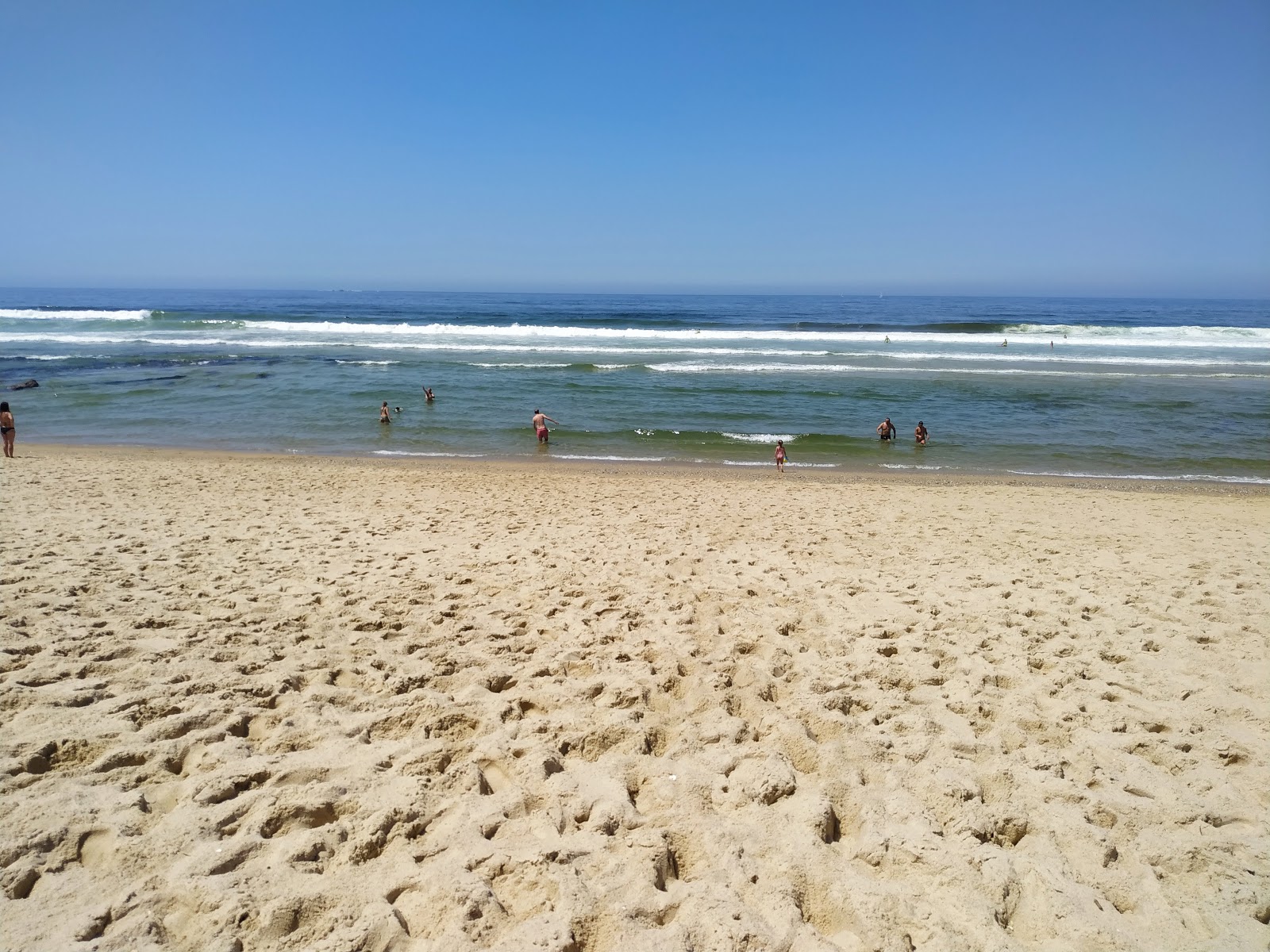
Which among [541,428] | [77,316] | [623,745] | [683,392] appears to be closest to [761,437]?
[541,428]

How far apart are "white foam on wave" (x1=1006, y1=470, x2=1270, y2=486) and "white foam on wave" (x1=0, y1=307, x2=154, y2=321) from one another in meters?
66.2

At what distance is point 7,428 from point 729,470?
14.9m

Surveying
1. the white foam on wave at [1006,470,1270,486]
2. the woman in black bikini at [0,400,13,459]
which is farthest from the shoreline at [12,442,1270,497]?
the woman in black bikini at [0,400,13,459]

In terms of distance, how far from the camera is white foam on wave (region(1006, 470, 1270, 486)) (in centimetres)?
1479

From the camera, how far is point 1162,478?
1502 centimetres

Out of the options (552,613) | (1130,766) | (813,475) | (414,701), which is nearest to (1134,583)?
(1130,766)

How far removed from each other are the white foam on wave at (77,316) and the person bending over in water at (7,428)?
52.0 metres

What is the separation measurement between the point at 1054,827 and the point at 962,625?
2641 mm

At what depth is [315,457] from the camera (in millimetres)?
15961

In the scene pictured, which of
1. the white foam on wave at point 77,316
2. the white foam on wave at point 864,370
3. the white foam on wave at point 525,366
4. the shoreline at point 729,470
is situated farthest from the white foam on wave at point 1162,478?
the white foam on wave at point 77,316

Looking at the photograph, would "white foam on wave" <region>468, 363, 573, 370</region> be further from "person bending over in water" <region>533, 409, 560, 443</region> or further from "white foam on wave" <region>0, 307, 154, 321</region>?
"white foam on wave" <region>0, 307, 154, 321</region>

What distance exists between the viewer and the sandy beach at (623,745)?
3.00m

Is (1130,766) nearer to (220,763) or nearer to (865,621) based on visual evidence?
(865,621)

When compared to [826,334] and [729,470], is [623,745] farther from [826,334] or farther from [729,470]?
[826,334]
